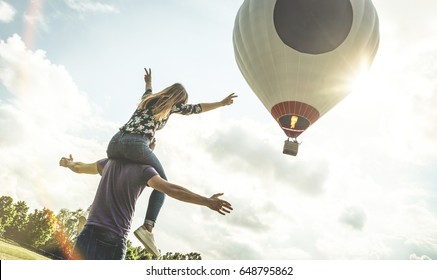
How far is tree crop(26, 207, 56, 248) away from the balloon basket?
55.5 m

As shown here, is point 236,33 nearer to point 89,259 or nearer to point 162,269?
point 162,269

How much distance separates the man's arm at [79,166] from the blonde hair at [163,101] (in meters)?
0.78

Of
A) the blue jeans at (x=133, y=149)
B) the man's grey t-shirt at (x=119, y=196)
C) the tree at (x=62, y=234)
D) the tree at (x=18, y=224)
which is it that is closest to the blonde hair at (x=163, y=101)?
the blue jeans at (x=133, y=149)

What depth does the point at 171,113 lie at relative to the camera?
13.7 ft

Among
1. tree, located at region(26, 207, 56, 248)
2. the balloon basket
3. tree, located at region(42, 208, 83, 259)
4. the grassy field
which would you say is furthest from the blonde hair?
tree, located at region(26, 207, 56, 248)

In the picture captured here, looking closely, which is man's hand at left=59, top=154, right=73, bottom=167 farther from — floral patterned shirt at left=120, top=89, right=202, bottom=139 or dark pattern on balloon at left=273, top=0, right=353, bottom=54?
dark pattern on balloon at left=273, top=0, right=353, bottom=54

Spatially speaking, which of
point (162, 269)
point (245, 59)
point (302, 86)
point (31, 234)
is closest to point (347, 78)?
point (302, 86)

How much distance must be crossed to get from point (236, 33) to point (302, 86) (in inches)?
176

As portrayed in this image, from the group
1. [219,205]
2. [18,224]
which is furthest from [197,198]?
[18,224]

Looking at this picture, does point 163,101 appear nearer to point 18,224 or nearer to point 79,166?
point 79,166

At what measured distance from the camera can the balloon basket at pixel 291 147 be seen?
18438 mm

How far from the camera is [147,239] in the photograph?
3645 millimetres

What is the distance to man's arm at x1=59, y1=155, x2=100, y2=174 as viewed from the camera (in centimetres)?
392

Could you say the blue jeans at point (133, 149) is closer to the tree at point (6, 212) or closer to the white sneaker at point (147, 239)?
the white sneaker at point (147, 239)
